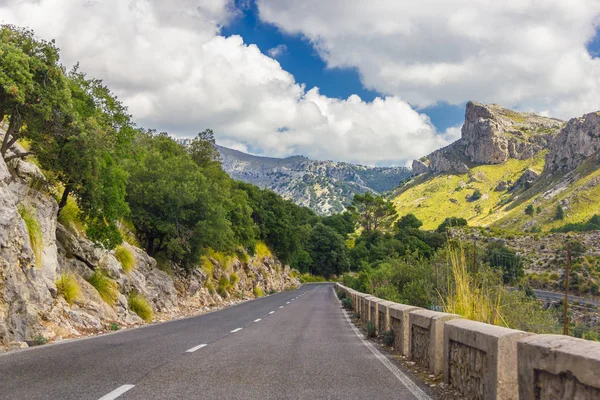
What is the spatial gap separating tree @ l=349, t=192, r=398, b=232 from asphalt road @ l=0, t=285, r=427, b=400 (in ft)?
399

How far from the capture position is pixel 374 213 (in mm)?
133750

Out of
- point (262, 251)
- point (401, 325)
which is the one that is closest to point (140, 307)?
point (401, 325)

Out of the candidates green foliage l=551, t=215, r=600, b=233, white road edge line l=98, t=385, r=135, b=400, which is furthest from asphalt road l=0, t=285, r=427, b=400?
green foliage l=551, t=215, r=600, b=233

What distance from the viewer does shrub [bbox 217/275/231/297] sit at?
4112 cm

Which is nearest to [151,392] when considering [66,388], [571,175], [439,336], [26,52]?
[66,388]

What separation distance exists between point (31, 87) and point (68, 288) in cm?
621

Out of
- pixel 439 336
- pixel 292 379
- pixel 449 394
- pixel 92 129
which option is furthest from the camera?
pixel 92 129

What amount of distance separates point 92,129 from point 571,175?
591ft

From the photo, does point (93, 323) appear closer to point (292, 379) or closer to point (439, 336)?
point (292, 379)

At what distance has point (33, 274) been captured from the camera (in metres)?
13.4

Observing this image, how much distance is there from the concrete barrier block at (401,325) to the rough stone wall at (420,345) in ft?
0.99

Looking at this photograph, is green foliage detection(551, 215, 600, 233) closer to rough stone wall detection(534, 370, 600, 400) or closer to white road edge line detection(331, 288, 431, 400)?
white road edge line detection(331, 288, 431, 400)

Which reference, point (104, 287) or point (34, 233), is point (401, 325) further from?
point (104, 287)

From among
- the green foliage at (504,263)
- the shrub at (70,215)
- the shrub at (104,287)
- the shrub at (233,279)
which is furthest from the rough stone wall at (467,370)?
the shrub at (233,279)
